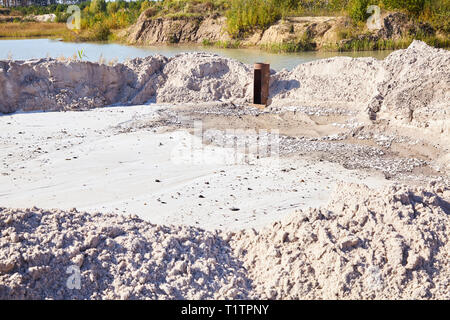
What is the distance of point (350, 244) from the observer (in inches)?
137

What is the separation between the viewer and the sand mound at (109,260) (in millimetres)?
3129

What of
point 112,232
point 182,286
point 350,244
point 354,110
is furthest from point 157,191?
point 354,110

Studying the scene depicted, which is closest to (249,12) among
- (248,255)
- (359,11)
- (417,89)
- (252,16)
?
(252,16)

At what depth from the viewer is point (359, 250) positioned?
3.46 meters

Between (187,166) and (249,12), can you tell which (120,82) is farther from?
(249,12)

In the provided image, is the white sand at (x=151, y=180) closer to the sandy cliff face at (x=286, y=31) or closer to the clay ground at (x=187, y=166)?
the clay ground at (x=187, y=166)

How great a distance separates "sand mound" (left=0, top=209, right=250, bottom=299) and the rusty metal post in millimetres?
6621

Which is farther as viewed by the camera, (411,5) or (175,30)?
(175,30)

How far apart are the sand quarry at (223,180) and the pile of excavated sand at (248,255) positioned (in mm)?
12

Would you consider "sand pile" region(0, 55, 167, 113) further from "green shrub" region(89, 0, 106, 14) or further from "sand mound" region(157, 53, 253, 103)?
"green shrub" region(89, 0, 106, 14)

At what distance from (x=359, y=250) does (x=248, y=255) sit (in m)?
0.89

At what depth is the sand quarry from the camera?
3.30m

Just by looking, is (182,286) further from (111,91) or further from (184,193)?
(111,91)

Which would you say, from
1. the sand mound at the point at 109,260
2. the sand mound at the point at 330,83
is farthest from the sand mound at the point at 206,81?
the sand mound at the point at 109,260
